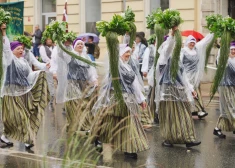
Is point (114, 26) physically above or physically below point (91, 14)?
below

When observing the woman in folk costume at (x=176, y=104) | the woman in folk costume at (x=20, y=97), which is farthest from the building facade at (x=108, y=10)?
the woman in folk costume at (x=20, y=97)

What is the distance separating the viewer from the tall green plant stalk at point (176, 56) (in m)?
9.31

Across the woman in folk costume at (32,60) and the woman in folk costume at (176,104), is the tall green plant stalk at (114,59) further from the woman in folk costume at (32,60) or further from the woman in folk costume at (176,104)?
the woman in folk costume at (32,60)

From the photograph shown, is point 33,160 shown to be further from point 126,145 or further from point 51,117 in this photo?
point 51,117

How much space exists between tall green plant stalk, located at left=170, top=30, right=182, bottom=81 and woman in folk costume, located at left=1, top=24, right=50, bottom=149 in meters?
1.94

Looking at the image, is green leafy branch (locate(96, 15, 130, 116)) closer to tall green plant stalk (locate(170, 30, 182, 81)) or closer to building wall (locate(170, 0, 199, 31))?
tall green plant stalk (locate(170, 30, 182, 81))

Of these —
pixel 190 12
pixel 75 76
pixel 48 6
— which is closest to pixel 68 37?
pixel 75 76

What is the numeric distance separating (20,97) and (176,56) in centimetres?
237

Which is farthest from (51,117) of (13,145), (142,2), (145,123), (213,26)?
(142,2)

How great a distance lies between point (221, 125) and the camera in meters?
10.7

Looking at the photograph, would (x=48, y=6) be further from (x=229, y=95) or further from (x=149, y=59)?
(x=229, y=95)

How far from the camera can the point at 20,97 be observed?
988 cm

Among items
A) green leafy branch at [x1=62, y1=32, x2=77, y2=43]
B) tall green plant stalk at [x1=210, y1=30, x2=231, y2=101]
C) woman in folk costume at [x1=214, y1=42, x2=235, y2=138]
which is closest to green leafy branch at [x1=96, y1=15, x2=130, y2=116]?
tall green plant stalk at [x1=210, y1=30, x2=231, y2=101]

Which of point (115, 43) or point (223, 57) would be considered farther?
point (223, 57)
